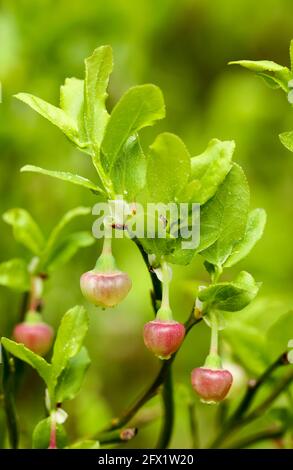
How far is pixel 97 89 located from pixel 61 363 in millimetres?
222

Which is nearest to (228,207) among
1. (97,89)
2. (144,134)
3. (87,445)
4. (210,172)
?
(210,172)

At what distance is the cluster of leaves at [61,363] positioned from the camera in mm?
705

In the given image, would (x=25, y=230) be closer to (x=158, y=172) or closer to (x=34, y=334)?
(x=34, y=334)

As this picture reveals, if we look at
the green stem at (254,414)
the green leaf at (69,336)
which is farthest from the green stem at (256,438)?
the green leaf at (69,336)

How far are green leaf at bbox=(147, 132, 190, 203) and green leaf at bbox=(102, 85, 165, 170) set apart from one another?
0.08ft

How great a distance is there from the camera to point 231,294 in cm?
65

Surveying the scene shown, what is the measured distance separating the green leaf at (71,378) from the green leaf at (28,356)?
0.02 meters

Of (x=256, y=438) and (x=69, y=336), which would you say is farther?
(x=256, y=438)

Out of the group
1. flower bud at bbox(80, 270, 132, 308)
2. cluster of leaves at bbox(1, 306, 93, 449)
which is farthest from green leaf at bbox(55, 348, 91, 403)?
flower bud at bbox(80, 270, 132, 308)

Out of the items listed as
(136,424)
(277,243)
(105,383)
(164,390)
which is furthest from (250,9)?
(164,390)

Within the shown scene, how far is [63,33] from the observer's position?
59.2 inches
